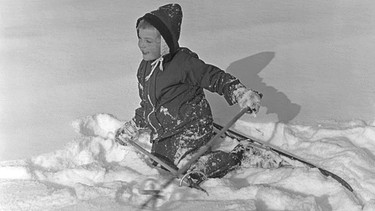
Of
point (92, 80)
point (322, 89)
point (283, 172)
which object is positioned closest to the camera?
point (283, 172)

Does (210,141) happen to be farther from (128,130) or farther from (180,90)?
(128,130)

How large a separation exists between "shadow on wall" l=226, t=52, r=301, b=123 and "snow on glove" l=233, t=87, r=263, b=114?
820 millimetres

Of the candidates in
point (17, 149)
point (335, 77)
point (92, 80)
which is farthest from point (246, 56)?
point (17, 149)

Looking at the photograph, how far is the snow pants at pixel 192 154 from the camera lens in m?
3.12

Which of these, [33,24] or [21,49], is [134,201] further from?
[33,24]

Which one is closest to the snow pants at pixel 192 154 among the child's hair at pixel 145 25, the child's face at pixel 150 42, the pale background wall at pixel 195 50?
the child's face at pixel 150 42

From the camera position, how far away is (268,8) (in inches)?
230

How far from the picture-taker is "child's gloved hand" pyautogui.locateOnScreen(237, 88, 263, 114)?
2.99 m

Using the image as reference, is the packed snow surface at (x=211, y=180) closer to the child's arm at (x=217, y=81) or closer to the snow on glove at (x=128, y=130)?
the snow on glove at (x=128, y=130)

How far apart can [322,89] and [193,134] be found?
1338 millimetres

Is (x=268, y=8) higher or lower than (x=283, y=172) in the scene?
higher

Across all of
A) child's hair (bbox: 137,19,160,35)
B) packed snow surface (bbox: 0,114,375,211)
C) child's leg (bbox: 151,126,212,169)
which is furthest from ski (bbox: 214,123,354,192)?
child's hair (bbox: 137,19,160,35)

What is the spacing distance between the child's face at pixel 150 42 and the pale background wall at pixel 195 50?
0.88 m

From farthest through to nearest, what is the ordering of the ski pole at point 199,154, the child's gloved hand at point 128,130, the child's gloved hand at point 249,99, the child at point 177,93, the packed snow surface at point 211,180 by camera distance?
the child's gloved hand at point 128,130 → the child at point 177,93 → the child's gloved hand at point 249,99 → the ski pole at point 199,154 → the packed snow surface at point 211,180
